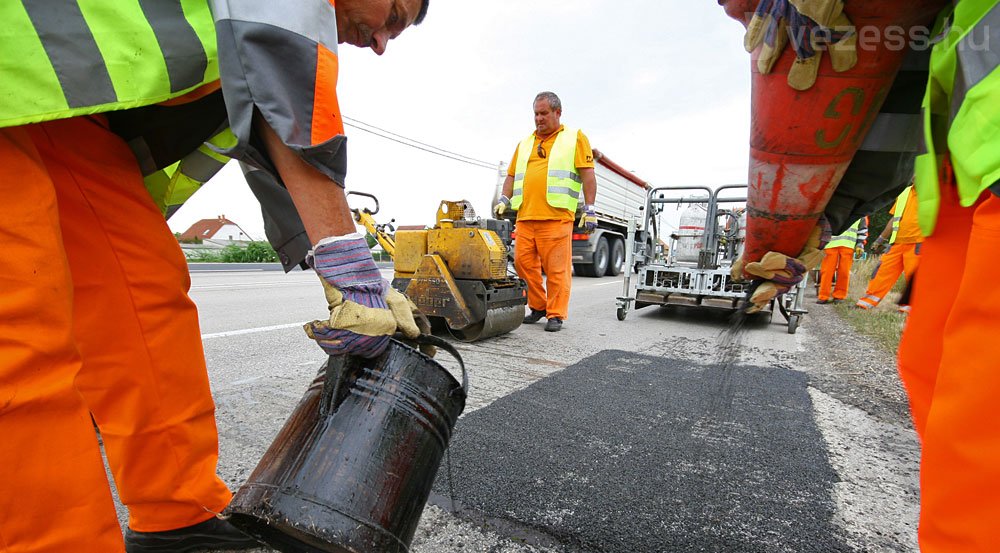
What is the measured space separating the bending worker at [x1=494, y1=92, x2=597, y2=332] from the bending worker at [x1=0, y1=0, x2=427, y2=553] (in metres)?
3.44

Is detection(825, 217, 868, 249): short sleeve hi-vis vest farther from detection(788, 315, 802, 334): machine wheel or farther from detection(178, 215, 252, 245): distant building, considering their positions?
detection(178, 215, 252, 245): distant building

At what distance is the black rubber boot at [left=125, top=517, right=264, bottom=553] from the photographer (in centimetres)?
128

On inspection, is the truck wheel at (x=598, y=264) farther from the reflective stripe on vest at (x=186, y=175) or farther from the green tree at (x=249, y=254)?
the reflective stripe on vest at (x=186, y=175)

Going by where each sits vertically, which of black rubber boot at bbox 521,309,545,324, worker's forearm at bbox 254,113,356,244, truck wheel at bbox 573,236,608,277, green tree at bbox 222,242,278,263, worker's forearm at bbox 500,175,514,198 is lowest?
green tree at bbox 222,242,278,263

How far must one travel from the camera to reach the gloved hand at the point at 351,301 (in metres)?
0.96

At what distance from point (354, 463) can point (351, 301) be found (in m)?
0.34

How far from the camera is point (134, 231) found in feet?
3.74

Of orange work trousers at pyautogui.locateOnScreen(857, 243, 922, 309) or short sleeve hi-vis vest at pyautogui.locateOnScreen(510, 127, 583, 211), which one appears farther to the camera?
orange work trousers at pyautogui.locateOnScreen(857, 243, 922, 309)

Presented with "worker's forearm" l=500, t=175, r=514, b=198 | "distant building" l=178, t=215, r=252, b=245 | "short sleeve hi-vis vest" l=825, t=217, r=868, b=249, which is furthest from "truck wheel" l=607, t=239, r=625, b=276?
"distant building" l=178, t=215, r=252, b=245

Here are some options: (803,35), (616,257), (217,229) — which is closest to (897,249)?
(803,35)

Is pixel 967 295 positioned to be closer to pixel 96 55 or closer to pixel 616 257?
pixel 96 55

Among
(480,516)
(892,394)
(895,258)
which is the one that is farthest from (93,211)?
(895,258)

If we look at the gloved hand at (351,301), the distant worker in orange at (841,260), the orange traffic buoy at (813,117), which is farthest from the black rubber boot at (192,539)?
the distant worker in orange at (841,260)

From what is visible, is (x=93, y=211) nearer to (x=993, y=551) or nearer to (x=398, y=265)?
(x=993, y=551)
